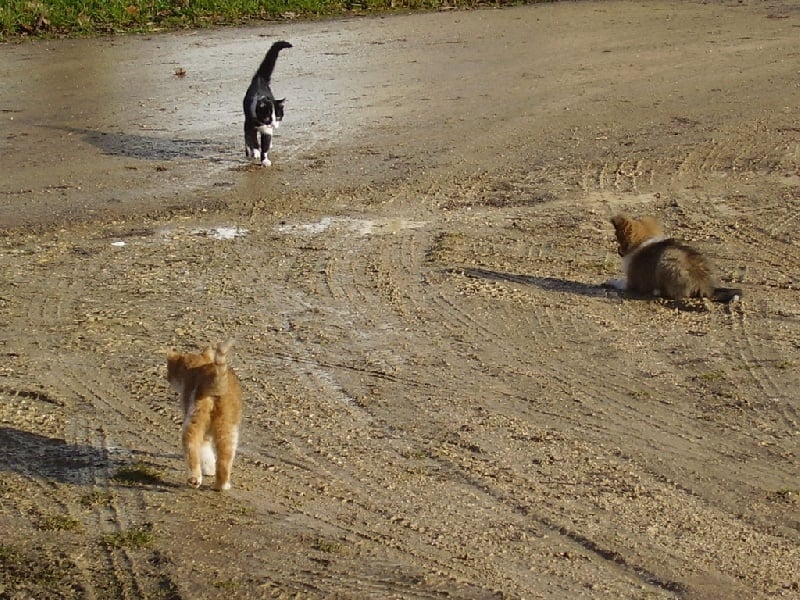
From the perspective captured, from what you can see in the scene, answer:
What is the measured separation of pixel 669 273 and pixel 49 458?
13.9 feet

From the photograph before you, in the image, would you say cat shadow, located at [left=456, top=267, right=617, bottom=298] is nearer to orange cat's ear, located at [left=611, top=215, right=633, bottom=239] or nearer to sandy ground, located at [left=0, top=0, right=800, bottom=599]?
sandy ground, located at [left=0, top=0, right=800, bottom=599]

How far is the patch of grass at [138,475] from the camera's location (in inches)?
249

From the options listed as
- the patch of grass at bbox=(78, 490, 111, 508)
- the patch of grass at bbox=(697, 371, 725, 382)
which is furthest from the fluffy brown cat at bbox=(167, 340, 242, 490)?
the patch of grass at bbox=(697, 371, 725, 382)

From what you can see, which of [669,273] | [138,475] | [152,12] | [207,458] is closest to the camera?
[207,458]

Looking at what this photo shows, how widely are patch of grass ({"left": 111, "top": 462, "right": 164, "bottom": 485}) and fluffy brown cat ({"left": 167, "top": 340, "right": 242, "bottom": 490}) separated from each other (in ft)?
0.96

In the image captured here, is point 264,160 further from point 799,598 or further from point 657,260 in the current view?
point 799,598

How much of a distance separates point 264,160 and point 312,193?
3.83 feet

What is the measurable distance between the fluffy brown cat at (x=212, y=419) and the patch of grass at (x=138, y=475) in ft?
0.96

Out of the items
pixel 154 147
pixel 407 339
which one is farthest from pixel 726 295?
pixel 154 147

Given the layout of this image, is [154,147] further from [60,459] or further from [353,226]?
[60,459]

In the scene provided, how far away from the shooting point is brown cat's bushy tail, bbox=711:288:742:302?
878 cm

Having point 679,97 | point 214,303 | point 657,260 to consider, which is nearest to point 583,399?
point 657,260

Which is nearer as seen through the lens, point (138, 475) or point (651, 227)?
point (138, 475)

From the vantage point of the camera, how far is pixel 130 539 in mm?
5730
